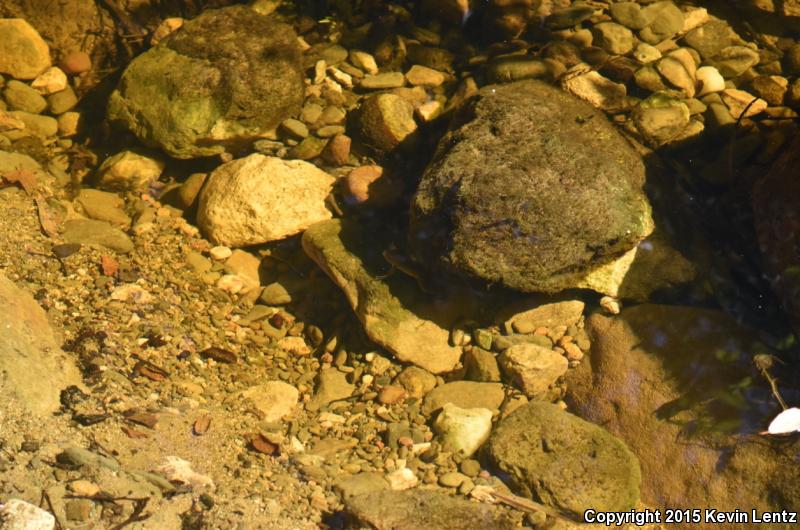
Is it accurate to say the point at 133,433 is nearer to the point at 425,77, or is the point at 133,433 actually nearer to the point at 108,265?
the point at 108,265

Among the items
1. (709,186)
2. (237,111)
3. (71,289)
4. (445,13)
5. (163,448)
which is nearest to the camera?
(163,448)

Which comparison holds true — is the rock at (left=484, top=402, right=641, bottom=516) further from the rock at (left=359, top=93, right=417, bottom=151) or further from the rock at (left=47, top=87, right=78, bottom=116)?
the rock at (left=47, top=87, right=78, bottom=116)

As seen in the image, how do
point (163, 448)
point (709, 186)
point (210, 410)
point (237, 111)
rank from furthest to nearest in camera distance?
point (237, 111)
point (709, 186)
point (210, 410)
point (163, 448)

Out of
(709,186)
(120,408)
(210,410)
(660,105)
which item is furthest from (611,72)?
(120,408)

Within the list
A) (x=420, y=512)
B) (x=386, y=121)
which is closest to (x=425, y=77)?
(x=386, y=121)

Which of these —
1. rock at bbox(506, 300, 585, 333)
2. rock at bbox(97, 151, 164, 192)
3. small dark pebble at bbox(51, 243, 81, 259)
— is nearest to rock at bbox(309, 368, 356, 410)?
rock at bbox(506, 300, 585, 333)

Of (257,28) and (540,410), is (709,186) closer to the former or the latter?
(540,410)

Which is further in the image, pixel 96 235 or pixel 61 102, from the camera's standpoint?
pixel 61 102
